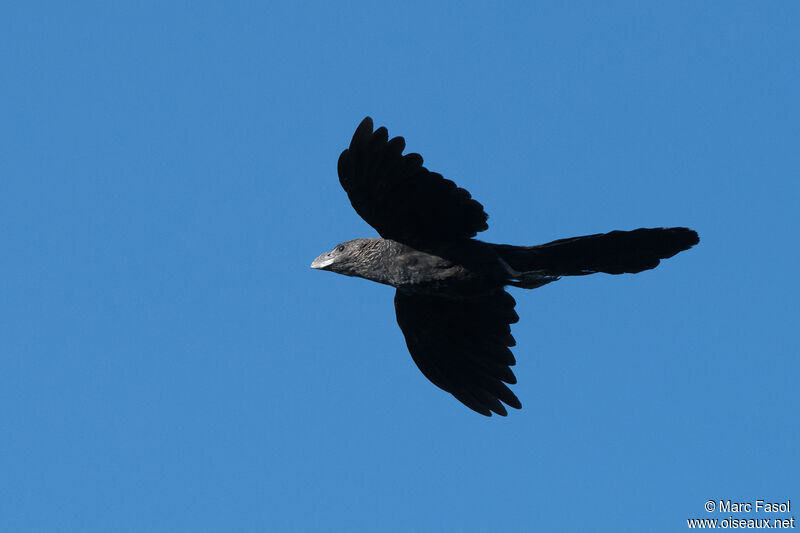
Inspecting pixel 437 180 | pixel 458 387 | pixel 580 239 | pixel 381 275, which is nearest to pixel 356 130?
pixel 437 180

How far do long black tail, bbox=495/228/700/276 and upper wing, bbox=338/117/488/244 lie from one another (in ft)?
2.05

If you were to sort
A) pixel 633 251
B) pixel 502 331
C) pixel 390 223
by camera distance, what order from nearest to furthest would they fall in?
pixel 633 251
pixel 390 223
pixel 502 331

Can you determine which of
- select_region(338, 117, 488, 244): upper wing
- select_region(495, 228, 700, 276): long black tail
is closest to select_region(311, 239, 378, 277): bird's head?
select_region(338, 117, 488, 244): upper wing

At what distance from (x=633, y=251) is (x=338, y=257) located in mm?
2790

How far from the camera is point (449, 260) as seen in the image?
9.21 meters

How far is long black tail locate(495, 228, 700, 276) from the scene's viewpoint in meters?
8.60

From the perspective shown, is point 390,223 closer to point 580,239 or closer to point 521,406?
point 580,239

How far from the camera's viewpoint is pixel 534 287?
9.44m

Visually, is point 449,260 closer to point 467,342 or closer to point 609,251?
point 467,342

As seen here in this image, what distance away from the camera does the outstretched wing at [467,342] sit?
1005cm

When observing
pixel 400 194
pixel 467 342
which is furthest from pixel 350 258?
pixel 467 342

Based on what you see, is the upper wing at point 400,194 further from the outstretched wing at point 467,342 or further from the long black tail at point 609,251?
the outstretched wing at point 467,342

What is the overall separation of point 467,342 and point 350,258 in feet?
4.94

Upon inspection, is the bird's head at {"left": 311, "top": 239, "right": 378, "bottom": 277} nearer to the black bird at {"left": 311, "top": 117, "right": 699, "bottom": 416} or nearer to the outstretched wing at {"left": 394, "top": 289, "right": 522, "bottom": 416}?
the black bird at {"left": 311, "top": 117, "right": 699, "bottom": 416}
